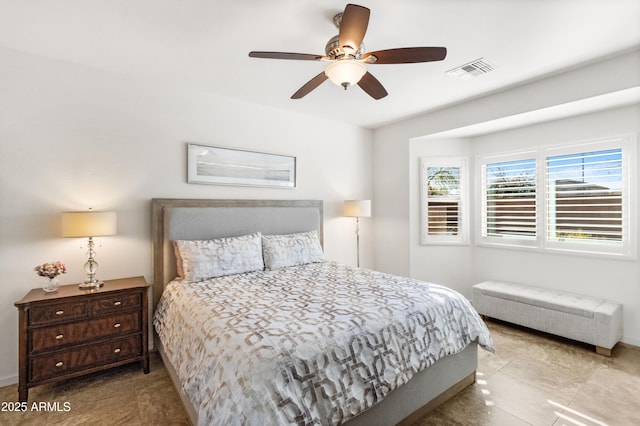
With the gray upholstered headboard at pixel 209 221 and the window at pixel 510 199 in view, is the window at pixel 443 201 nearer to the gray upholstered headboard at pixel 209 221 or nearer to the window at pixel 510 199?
the window at pixel 510 199

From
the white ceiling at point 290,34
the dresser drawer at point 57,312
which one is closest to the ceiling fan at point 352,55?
the white ceiling at point 290,34

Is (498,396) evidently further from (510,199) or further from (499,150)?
(499,150)

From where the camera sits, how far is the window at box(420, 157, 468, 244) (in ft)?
14.4

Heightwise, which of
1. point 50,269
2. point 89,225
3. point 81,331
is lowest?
point 81,331

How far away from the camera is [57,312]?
2248 mm

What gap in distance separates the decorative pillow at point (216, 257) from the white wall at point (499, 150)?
2.29m

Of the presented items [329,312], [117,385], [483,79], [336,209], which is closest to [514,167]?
[483,79]

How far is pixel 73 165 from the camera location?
2.65 m

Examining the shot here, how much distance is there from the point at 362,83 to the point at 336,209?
2.37m

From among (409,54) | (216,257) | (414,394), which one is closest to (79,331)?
(216,257)

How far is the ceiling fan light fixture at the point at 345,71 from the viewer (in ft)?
6.17

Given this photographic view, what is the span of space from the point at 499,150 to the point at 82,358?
4930 millimetres

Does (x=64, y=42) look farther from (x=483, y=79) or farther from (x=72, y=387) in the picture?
(x=483, y=79)

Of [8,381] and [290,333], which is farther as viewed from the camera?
[8,381]
